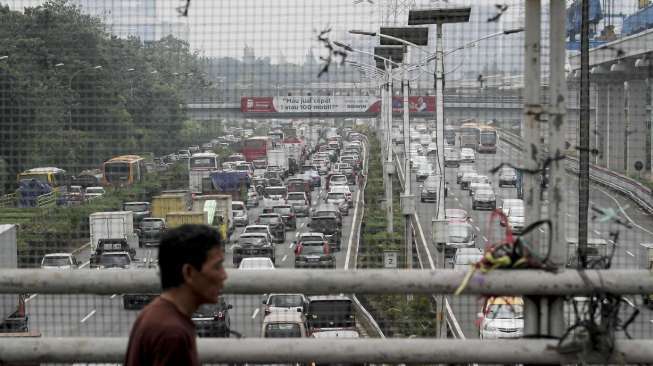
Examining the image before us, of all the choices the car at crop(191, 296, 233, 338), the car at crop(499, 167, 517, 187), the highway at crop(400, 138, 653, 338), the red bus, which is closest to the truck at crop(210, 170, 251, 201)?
the red bus

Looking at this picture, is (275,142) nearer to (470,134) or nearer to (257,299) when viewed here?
(257,299)

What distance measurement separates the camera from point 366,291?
3.55m

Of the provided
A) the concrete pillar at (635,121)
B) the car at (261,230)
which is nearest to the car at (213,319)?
the car at (261,230)

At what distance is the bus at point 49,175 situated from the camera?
554cm

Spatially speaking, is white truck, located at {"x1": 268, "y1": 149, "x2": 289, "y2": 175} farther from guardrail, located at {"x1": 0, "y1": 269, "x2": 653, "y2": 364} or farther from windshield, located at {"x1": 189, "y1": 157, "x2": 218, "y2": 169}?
guardrail, located at {"x1": 0, "y1": 269, "x2": 653, "y2": 364}

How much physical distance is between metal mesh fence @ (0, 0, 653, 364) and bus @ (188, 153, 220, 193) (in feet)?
0.07

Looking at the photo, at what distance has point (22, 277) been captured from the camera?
3.64m

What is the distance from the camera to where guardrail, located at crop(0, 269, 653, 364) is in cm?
353

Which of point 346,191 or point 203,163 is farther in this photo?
point 346,191

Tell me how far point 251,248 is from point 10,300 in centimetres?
167

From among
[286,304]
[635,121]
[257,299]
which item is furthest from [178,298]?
[635,121]

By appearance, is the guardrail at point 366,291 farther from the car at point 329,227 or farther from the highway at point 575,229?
the car at point 329,227

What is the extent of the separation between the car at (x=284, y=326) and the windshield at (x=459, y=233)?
42.7 inches

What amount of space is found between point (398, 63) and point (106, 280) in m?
5.69
